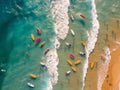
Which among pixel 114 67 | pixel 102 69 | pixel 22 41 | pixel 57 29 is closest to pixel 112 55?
pixel 114 67

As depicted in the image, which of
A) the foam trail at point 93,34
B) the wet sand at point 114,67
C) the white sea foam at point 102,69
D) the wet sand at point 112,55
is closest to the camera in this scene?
the wet sand at point 114,67

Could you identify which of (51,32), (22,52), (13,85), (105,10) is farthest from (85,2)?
(13,85)

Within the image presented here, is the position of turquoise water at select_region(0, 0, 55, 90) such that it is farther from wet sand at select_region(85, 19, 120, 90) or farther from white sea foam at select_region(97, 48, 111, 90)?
white sea foam at select_region(97, 48, 111, 90)

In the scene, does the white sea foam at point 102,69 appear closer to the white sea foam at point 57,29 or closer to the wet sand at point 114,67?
the wet sand at point 114,67

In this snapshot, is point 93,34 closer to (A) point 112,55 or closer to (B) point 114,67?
(A) point 112,55

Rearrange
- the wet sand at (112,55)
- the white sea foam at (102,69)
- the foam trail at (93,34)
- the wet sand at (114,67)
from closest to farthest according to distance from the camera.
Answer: the wet sand at (114,67), the wet sand at (112,55), the white sea foam at (102,69), the foam trail at (93,34)

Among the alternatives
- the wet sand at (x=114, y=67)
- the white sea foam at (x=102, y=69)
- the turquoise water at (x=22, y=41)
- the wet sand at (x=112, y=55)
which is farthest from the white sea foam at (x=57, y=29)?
the wet sand at (x=114, y=67)

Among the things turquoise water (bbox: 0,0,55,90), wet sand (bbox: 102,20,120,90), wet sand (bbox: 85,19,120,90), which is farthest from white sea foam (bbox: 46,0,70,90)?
wet sand (bbox: 102,20,120,90)
